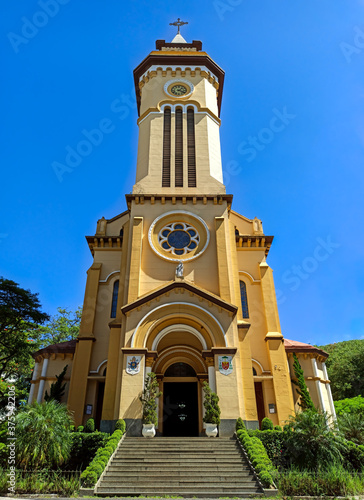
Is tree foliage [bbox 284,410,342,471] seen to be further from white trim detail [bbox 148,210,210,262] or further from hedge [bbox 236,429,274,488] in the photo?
white trim detail [bbox 148,210,210,262]

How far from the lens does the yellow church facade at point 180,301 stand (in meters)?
19.8

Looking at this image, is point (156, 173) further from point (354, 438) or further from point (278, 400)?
point (354, 438)

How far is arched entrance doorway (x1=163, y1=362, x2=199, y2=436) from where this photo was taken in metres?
20.9

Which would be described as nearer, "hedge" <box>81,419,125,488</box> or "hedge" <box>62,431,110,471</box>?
"hedge" <box>81,419,125,488</box>

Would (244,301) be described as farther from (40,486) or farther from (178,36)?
(178,36)

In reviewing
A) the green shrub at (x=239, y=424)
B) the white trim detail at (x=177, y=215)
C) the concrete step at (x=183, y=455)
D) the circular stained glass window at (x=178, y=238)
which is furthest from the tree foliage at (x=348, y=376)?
the concrete step at (x=183, y=455)

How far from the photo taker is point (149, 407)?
17.9m

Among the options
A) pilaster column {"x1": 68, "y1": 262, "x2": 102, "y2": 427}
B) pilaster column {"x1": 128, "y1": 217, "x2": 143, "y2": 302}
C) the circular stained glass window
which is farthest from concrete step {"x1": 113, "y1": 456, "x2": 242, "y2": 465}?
the circular stained glass window

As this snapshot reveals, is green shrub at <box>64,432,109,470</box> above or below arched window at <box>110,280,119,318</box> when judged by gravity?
below

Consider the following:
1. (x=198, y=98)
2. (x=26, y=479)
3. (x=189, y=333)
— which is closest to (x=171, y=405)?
(x=189, y=333)

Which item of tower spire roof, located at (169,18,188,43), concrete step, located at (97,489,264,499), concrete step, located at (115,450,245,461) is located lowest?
concrete step, located at (97,489,264,499)

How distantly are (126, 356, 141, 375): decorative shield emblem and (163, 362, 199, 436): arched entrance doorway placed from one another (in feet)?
12.0

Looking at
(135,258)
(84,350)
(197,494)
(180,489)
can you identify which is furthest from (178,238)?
(197,494)

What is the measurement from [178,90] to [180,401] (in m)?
23.8
